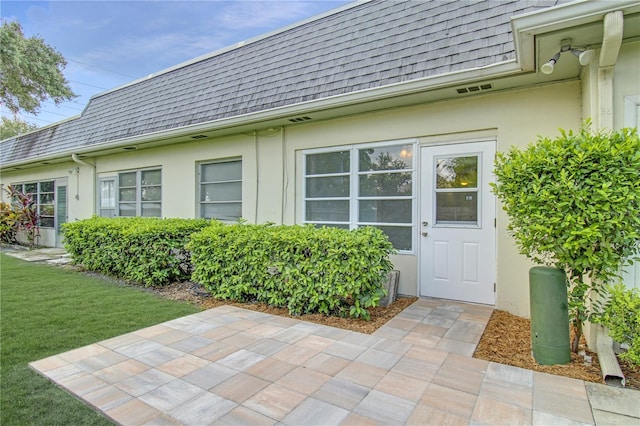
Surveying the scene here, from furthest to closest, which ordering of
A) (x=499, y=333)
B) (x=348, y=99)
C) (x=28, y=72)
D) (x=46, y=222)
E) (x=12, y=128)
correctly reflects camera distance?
(x=12, y=128), (x=28, y=72), (x=46, y=222), (x=348, y=99), (x=499, y=333)

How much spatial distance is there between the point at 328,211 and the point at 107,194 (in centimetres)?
734

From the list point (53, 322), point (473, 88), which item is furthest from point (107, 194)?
point (473, 88)

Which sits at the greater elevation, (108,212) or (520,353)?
(108,212)

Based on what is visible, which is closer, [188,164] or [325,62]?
[325,62]

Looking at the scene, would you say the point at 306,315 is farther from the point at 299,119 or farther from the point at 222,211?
the point at 222,211

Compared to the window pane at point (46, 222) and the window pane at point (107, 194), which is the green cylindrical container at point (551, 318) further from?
the window pane at point (46, 222)

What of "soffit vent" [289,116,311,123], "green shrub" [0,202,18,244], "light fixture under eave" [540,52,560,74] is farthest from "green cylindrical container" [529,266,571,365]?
"green shrub" [0,202,18,244]

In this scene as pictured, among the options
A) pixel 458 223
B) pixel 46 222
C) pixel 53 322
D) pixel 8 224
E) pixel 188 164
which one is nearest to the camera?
pixel 53 322

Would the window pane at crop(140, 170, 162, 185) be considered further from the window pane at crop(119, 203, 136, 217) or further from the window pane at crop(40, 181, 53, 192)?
the window pane at crop(40, 181, 53, 192)

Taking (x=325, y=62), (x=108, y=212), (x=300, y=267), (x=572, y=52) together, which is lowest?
(x=300, y=267)

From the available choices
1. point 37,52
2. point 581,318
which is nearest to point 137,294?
point 581,318

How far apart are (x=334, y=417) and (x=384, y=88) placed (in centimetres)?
392

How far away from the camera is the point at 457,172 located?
485cm

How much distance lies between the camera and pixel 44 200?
39.5ft
